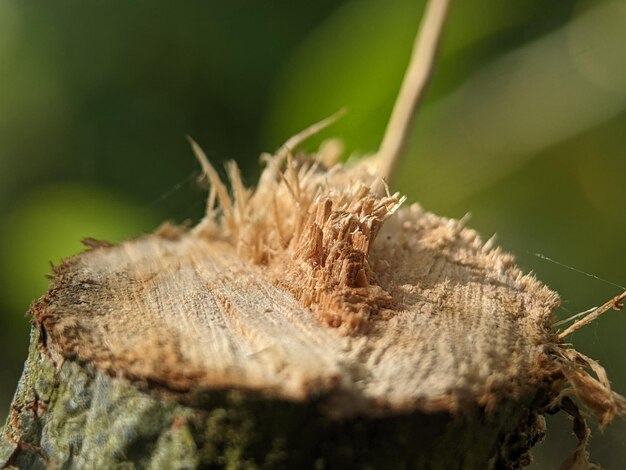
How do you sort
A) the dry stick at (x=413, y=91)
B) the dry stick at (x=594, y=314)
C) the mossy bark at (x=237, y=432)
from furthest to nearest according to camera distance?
1. the dry stick at (x=413, y=91)
2. the dry stick at (x=594, y=314)
3. the mossy bark at (x=237, y=432)

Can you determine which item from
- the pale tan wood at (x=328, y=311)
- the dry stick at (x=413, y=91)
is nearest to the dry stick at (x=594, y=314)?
the pale tan wood at (x=328, y=311)

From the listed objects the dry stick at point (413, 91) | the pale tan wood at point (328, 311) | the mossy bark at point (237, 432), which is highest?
the dry stick at point (413, 91)

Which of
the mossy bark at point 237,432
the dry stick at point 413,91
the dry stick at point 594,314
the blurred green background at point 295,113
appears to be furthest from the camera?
the blurred green background at point 295,113

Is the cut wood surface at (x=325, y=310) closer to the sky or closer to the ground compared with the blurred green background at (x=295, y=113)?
closer to the ground

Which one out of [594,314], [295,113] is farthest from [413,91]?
[295,113]

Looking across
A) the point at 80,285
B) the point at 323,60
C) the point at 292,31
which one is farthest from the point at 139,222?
the point at 80,285

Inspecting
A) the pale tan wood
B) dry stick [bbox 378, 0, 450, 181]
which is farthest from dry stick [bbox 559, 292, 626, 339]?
dry stick [bbox 378, 0, 450, 181]

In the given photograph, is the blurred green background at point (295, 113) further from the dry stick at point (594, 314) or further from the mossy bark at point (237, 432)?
the mossy bark at point (237, 432)

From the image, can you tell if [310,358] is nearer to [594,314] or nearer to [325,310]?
[325,310]
